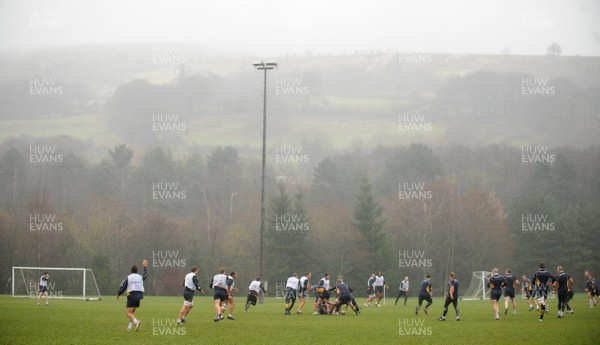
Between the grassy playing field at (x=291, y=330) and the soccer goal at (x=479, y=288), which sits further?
the soccer goal at (x=479, y=288)

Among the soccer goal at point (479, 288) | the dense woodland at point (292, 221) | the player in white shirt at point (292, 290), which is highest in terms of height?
the dense woodland at point (292, 221)

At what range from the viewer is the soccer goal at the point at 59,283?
174 ft

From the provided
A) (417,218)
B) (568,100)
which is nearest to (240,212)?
(417,218)

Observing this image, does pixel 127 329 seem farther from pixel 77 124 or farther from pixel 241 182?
pixel 77 124

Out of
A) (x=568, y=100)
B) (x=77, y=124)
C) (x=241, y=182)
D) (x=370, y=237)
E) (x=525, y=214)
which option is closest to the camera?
(x=370, y=237)

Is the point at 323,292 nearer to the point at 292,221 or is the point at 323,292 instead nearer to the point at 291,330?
the point at 291,330

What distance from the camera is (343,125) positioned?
197 meters

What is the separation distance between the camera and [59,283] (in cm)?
5516

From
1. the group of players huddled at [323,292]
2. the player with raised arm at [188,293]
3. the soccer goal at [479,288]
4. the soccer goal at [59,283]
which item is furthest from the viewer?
the soccer goal at [479,288]

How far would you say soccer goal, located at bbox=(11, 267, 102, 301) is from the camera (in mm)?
53031

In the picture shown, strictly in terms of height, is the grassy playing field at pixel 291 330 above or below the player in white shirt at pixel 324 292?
below

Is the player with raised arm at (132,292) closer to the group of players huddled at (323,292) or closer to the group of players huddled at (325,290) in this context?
the group of players huddled at (325,290)

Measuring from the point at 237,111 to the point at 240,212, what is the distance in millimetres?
90610

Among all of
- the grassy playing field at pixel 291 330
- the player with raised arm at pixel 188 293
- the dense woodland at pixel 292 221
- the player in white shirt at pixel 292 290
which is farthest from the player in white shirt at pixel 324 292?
the dense woodland at pixel 292 221
